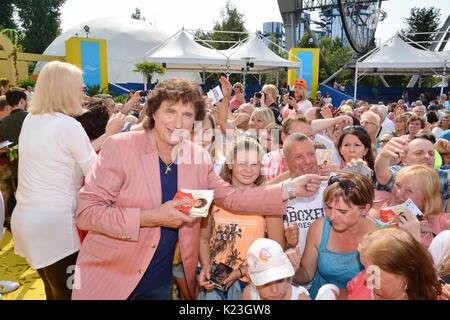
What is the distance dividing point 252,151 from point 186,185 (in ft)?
2.75

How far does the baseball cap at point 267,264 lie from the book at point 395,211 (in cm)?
76

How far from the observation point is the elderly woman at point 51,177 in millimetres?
2256

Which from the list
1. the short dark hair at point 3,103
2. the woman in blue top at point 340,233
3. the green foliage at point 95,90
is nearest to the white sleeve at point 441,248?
the woman in blue top at point 340,233

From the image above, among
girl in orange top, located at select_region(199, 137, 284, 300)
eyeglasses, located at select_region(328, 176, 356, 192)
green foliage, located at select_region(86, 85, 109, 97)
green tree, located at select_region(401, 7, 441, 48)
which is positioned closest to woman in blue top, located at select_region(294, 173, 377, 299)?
eyeglasses, located at select_region(328, 176, 356, 192)

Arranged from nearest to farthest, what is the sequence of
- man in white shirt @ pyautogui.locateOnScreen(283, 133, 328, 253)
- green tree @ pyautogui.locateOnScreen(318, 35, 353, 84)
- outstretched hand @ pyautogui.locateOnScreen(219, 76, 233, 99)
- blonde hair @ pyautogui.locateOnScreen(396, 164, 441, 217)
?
blonde hair @ pyautogui.locateOnScreen(396, 164, 441, 217) → man in white shirt @ pyautogui.locateOnScreen(283, 133, 328, 253) → outstretched hand @ pyautogui.locateOnScreen(219, 76, 233, 99) → green tree @ pyautogui.locateOnScreen(318, 35, 353, 84)

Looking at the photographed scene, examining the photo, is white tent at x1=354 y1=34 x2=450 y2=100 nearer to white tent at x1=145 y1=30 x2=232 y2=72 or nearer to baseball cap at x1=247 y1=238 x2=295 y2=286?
white tent at x1=145 y1=30 x2=232 y2=72

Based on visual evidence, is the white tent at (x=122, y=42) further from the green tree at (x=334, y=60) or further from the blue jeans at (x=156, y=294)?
the blue jeans at (x=156, y=294)

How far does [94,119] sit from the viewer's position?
299cm

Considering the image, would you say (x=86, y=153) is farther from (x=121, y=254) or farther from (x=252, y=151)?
(x=252, y=151)

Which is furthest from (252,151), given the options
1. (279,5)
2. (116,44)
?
(279,5)

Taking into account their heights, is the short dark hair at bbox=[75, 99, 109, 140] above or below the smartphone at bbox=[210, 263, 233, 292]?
above

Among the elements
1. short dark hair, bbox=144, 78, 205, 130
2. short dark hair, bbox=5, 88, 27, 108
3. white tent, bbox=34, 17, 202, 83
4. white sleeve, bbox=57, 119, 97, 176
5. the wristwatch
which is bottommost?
the wristwatch

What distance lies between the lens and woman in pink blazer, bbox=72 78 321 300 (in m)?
1.87

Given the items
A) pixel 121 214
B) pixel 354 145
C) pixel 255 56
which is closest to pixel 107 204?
pixel 121 214
